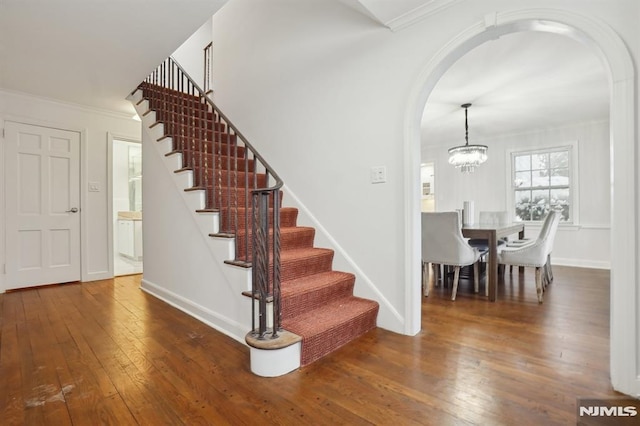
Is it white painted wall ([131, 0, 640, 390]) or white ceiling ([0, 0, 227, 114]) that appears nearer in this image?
white painted wall ([131, 0, 640, 390])

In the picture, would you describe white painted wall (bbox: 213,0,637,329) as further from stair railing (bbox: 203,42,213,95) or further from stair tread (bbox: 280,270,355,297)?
stair railing (bbox: 203,42,213,95)

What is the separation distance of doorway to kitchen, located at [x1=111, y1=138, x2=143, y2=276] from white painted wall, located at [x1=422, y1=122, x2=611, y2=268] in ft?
21.7

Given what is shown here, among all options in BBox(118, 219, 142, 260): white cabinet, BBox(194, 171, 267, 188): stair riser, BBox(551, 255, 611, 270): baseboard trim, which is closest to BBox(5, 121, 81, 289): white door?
BBox(118, 219, 142, 260): white cabinet

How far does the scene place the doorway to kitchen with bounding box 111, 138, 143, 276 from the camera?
6.00 meters

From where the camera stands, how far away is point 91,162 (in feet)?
14.0

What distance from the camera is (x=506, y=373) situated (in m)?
1.74

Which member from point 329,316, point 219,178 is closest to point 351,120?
point 219,178

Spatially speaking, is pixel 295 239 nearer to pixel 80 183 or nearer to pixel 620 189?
pixel 620 189

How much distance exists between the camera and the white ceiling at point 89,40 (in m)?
2.22

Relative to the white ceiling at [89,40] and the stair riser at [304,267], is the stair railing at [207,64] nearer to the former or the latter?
the white ceiling at [89,40]

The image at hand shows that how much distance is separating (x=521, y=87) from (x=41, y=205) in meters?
5.92

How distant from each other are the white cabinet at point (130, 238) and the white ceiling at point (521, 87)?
5.52 meters

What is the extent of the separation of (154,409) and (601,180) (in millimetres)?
6299

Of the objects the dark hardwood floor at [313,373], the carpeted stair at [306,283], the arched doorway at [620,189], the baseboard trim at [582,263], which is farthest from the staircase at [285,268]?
the baseboard trim at [582,263]
